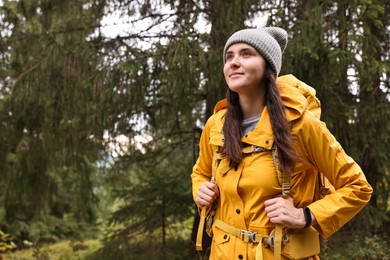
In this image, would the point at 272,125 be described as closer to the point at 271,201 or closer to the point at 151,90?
the point at 271,201

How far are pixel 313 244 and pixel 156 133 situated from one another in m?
4.75

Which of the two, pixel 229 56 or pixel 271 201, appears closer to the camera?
pixel 271 201

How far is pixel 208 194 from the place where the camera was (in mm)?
2279

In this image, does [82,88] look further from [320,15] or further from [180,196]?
[320,15]

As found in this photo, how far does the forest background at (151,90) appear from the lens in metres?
5.16

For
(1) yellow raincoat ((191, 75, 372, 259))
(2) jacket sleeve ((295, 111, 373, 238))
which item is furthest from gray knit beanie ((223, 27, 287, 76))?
(2) jacket sleeve ((295, 111, 373, 238))

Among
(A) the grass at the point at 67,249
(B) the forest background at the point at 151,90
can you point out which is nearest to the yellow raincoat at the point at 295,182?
(B) the forest background at the point at 151,90

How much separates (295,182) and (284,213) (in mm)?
202

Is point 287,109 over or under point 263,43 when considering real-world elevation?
under

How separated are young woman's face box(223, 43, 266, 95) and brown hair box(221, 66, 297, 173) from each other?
0.06 m

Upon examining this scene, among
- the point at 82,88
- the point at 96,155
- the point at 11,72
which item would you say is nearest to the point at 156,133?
the point at 96,155

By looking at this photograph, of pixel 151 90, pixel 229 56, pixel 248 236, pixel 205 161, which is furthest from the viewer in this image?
pixel 151 90

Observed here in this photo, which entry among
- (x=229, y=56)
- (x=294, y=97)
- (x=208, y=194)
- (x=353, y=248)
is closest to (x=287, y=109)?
(x=294, y=97)

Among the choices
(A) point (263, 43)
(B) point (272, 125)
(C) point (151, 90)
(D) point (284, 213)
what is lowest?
(D) point (284, 213)
